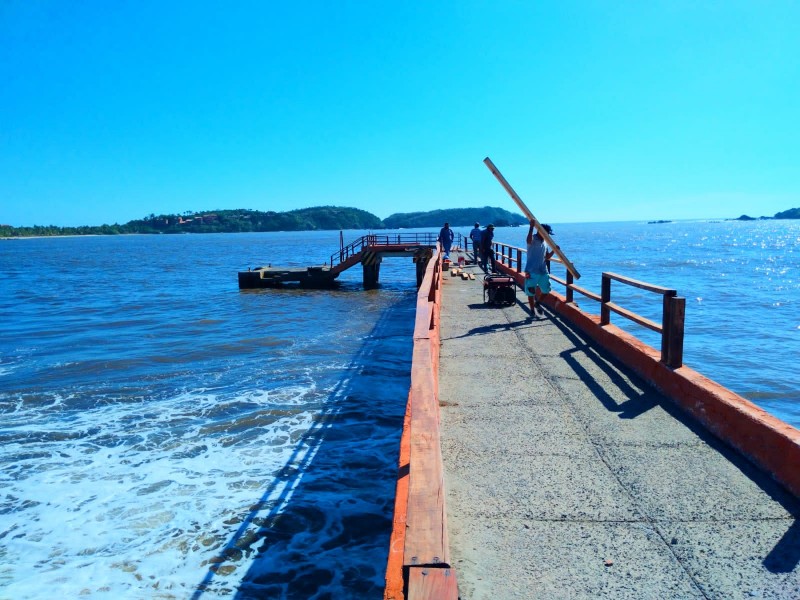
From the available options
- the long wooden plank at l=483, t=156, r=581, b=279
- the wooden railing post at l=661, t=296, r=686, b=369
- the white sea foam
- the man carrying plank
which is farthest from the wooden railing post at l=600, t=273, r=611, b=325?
the white sea foam

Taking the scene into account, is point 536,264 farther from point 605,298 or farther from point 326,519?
point 326,519

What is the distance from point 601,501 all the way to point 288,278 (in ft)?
110

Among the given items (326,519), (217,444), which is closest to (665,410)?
(326,519)

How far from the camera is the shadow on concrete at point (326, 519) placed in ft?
17.0

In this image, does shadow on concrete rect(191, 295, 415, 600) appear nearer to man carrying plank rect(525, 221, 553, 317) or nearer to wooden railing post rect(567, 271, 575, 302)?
man carrying plank rect(525, 221, 553, 317)

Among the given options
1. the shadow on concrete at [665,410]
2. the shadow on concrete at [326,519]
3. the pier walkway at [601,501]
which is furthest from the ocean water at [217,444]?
the shadow on concrete at [665,410]

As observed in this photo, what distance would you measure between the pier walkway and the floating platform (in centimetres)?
2988

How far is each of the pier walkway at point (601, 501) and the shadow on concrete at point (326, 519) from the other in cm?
146

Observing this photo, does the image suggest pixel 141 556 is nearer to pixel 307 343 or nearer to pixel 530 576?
pixel 530 576

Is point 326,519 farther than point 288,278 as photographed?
No

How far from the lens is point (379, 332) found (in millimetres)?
19109

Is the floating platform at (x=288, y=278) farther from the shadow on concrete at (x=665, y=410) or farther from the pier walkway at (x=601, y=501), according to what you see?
the pier walkway at (x=601, y=501)

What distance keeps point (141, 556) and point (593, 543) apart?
14.3 feet

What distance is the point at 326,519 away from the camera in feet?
20.7
